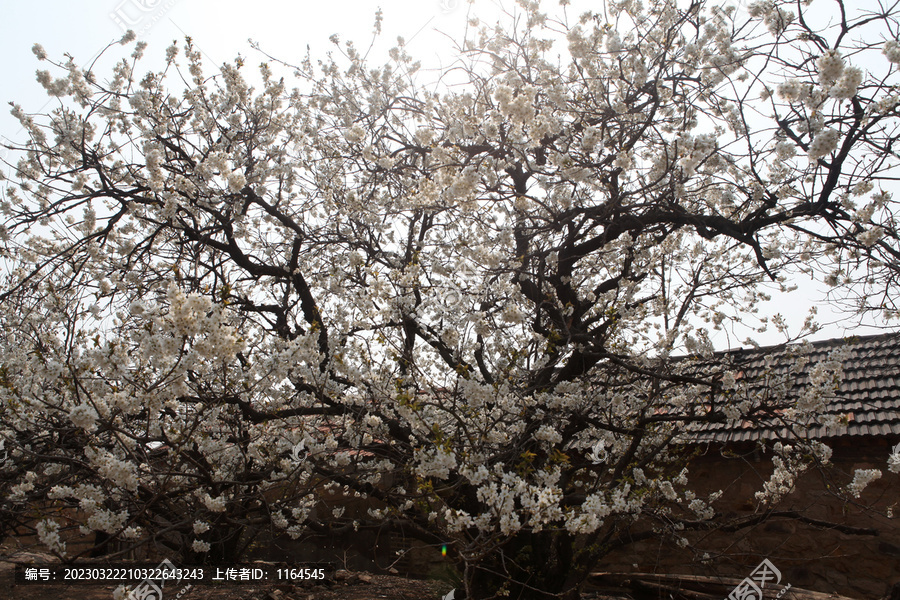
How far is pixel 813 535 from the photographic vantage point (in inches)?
207

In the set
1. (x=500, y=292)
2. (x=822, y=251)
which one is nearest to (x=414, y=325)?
(x=500, y=292)

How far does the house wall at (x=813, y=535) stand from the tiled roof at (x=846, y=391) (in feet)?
0.56

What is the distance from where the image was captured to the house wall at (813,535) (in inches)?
194

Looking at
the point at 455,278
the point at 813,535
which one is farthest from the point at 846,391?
the point at 455,278

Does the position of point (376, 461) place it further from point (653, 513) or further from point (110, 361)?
point (110, 361)

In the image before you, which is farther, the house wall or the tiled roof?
the house wall

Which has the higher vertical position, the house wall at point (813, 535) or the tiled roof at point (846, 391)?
the tiled roof at point (846, 391)

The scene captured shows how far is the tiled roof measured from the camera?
4.72m

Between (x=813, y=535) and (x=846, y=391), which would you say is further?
(x=846, y=391)

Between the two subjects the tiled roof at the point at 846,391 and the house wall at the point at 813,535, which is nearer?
the tiled roof at the point at 846,391

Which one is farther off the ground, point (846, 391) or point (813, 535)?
point (846, 391)

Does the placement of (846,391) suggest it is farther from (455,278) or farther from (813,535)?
(455,278)

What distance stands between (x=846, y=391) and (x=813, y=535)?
1.62 meters

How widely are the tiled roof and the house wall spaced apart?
0.17 meters
